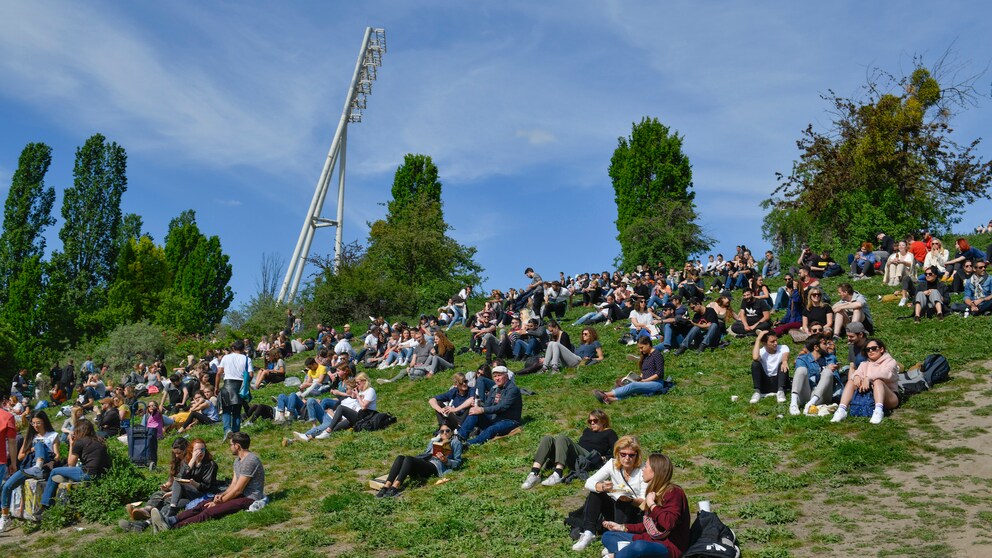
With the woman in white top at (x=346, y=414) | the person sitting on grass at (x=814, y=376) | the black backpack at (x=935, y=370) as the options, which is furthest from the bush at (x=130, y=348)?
the black backpack at (x=935, y=370)

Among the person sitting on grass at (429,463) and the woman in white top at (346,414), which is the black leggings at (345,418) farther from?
the person sitting on grass at (429,463)

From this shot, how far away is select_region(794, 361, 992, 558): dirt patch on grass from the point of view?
315 inches

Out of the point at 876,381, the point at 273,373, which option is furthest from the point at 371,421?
the point at 273,373

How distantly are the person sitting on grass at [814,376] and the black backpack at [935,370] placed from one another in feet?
5.40

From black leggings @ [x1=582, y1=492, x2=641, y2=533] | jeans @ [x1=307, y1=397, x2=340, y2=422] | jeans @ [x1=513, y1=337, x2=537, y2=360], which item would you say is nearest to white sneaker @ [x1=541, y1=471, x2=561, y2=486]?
black leggings @ [x1=582, y1=492, x2=641, y2=533]

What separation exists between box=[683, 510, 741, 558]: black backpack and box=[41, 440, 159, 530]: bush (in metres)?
8.60

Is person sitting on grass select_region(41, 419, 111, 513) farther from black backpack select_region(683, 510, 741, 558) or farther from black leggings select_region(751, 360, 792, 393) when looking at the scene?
black leggings select_region(751, 360, 792, 393)

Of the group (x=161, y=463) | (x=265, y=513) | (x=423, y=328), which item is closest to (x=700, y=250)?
(x=423, y=328)

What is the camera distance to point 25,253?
52781mm

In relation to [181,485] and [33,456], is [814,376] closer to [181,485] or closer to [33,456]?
[181,485]

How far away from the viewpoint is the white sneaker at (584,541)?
880 centimetres

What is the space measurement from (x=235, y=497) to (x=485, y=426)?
169 inches

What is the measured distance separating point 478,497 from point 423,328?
1401 centimetres

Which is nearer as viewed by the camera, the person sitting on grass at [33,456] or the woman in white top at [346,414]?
the person sitting on grass at [33,456]
